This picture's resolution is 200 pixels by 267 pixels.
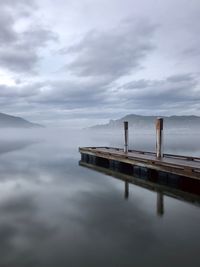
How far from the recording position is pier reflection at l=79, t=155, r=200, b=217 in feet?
48.9

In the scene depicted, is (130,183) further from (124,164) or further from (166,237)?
(166,237)

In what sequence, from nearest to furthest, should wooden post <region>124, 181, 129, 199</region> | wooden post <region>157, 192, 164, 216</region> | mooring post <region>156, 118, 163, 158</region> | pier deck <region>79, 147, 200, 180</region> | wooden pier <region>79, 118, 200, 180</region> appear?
wooden post <region>157, 192, 164, 216</region> < pier deck <region>79, 147, 200, 180</region> < wooden pier <region>79, 118, 200, 180</region> < wooden post <region>124, 181, 129, 199</region> < mooring post <region>156, 118, 163, 158</region>

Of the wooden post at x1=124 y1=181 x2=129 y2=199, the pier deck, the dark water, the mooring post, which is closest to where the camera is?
the dark water

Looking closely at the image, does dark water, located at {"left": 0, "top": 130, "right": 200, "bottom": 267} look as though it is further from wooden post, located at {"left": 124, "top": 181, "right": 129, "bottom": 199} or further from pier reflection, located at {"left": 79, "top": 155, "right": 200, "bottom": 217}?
pier reflection, located at {"left": 79, "top": 155, "right": 200, "bottom": 217}

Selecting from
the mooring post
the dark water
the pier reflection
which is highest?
the mooring post

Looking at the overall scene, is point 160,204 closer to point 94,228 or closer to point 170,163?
point 170,163

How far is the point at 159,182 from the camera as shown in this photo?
18250 mm

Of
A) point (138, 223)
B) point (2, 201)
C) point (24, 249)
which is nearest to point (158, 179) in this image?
point (138, 223)

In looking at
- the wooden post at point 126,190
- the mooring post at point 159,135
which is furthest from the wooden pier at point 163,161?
the wooden post at point 126,190

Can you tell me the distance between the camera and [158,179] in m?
18.7

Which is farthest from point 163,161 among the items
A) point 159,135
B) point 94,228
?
point 94,228

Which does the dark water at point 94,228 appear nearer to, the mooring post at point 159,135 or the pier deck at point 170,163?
the pier deck at point 170,163

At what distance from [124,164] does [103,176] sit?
2.41 m

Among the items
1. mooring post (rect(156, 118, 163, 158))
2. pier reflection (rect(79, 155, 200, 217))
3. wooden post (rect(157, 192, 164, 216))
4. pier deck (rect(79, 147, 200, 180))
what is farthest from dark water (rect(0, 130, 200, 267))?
mooring post (rect(156, 118, 163, 158))
